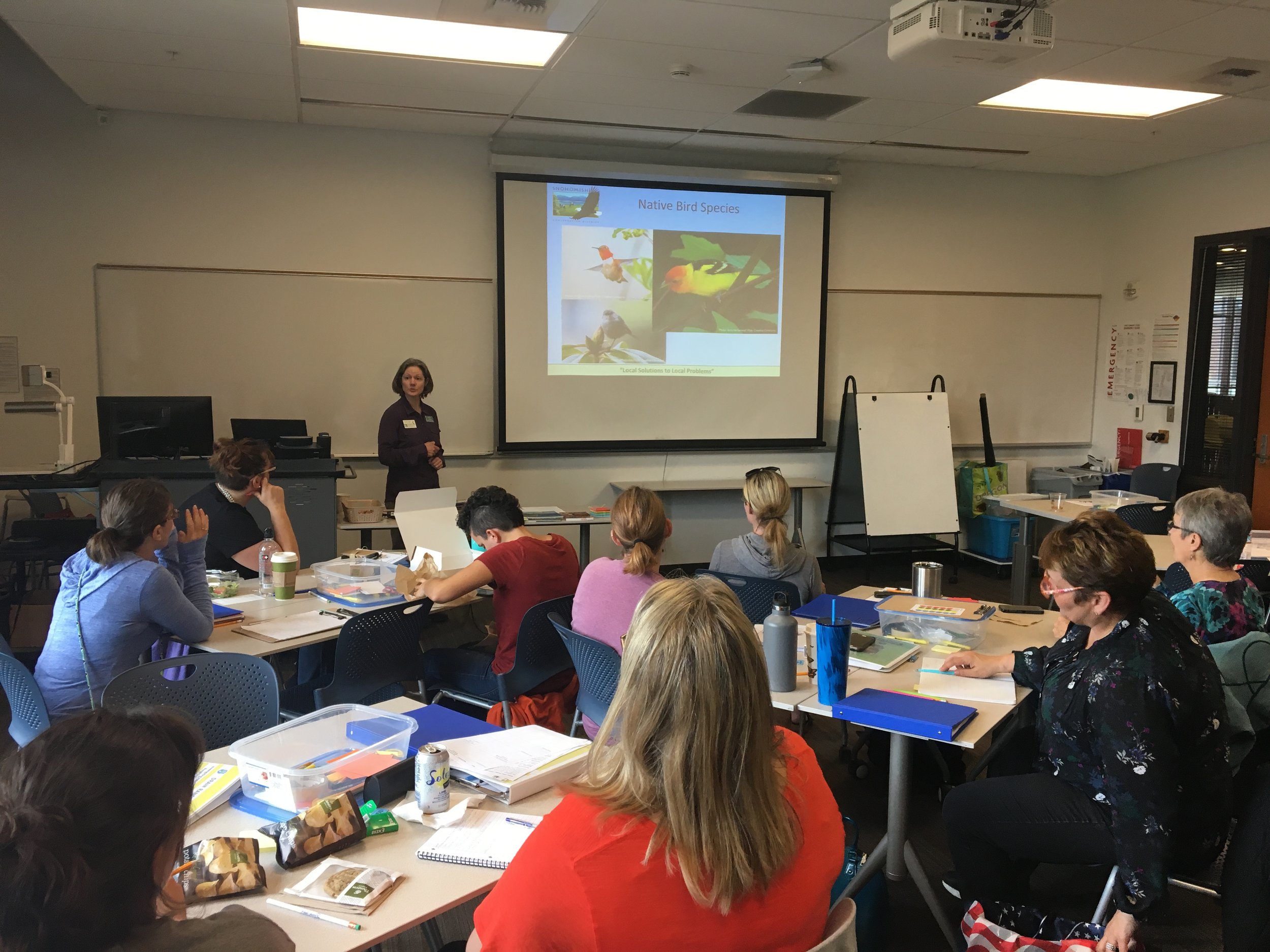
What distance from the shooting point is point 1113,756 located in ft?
6.87

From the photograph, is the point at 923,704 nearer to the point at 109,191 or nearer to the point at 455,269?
the point at 455,269

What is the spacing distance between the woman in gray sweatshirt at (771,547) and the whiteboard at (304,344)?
130 inches

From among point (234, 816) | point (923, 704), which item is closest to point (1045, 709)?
point (923, 704)

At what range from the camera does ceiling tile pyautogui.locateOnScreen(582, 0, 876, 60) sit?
Result: 400cm

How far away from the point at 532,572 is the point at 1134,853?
205 centimetres

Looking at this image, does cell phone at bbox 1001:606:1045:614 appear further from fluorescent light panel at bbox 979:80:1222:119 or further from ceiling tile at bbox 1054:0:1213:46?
fluorescent light panel at bbox 979:80:1222:119

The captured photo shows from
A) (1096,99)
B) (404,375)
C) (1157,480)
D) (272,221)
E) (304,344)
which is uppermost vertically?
(1096,99)

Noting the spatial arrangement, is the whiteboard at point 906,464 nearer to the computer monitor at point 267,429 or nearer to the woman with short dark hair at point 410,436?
the woman with short dark hair at point 410,436

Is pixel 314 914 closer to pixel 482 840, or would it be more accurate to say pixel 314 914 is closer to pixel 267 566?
pixel 482 840

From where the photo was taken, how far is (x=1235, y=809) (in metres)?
2.31

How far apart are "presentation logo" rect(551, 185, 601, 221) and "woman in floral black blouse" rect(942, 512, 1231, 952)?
15.6ft

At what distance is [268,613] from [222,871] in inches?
74.1

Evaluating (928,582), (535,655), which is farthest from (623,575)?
(928,582)

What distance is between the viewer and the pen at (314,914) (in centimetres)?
149
